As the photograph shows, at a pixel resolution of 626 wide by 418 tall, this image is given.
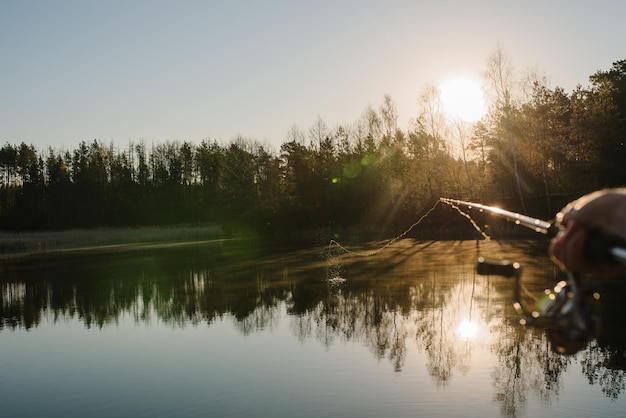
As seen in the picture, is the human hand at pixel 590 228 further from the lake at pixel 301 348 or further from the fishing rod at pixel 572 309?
the lake at pixel 301 348

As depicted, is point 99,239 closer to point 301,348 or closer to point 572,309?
point 301,348

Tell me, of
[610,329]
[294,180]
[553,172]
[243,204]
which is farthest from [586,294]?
[243,204]

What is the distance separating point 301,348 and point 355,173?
2145 inches

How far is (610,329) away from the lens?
18.4 metres

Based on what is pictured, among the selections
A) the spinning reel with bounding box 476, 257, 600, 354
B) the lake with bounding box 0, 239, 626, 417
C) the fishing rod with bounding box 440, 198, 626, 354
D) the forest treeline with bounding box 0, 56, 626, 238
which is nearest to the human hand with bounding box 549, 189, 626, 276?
the fishing rod with bounding box 440, 198, 626, 354

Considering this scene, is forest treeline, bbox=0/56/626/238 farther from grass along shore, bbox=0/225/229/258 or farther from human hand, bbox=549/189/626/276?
human hand, bbox=549/189/626/276

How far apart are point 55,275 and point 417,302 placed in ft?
72.0

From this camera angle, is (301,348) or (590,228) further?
(301,348)

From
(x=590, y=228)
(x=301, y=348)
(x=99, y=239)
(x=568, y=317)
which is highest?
(x=590, y=228)

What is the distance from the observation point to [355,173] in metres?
71.7

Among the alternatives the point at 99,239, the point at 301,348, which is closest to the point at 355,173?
the point at 99,239

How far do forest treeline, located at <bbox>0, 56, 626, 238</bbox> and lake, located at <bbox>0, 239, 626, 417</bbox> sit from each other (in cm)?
1996

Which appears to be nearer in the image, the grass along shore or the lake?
the lake

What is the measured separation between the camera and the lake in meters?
Result: 13.1
